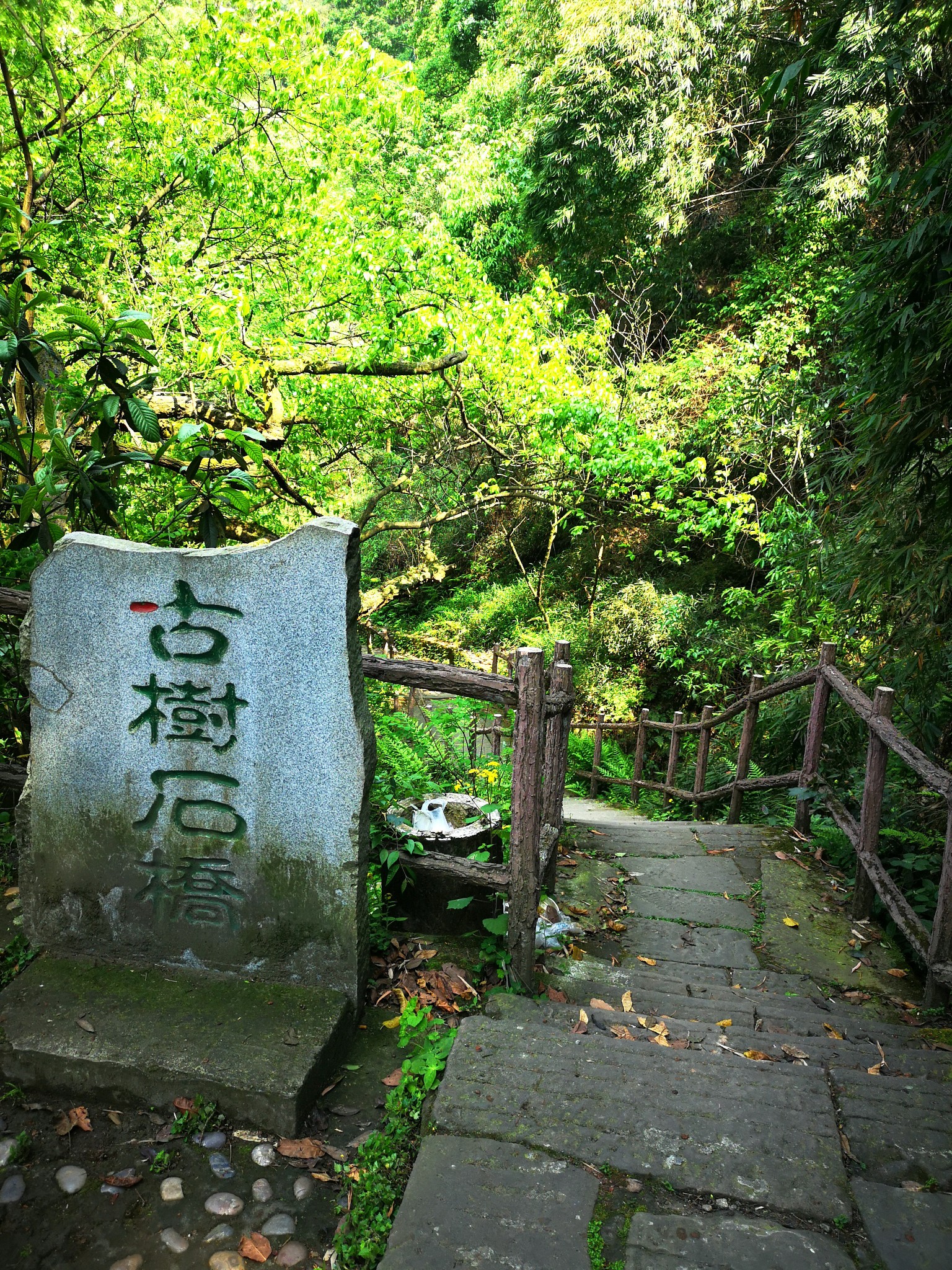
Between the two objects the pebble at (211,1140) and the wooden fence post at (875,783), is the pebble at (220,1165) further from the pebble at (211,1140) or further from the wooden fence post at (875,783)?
the wooden fence post at (875,783)

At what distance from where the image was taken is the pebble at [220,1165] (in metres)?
2.18

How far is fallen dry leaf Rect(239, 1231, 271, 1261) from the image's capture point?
1958 millimetres

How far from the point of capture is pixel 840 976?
3.53 m

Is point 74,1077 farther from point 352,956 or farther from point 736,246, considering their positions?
point 736,246

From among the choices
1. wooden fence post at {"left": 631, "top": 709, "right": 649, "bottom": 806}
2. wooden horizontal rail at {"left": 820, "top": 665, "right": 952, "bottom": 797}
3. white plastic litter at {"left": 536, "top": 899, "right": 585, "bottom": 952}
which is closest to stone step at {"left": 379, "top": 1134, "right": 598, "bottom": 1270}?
white plastic litter at {"left": 536, "top": 899, "right": 585, "bottom": 952}

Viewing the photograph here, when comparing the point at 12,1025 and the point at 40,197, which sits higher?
the point at 40,197

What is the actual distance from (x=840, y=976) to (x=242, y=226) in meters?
7.04

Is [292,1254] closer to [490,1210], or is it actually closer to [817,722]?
[490,1210]

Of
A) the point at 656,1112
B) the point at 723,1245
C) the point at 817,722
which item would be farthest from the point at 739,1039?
the point at 817,722

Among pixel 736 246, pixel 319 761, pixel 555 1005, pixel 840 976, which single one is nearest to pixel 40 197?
pixel 319 761

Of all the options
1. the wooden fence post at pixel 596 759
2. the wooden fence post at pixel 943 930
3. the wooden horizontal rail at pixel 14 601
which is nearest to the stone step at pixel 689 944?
the wooden fence post at pixel 943 930

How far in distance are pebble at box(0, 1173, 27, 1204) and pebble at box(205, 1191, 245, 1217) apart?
19.4 inches

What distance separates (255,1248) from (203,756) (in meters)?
1.34

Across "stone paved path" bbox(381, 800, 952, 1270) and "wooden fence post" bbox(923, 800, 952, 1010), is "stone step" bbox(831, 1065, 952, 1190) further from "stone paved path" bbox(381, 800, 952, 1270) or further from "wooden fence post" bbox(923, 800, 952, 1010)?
"wooden fence post" bbox(923, 800, 952, 1010)
